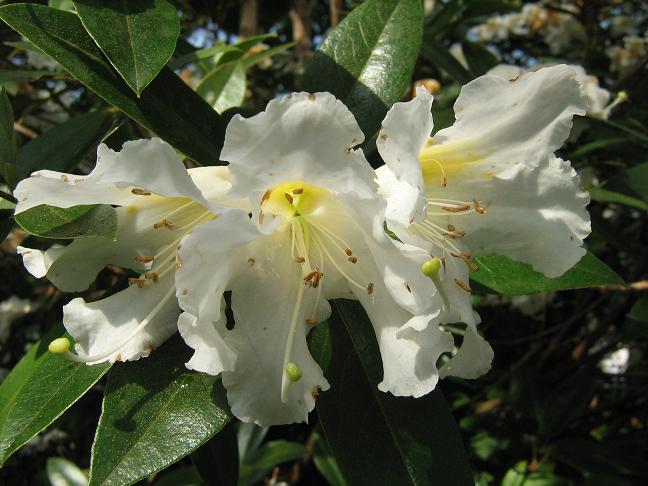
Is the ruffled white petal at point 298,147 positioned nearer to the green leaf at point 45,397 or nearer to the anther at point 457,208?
the anther at point 457,208

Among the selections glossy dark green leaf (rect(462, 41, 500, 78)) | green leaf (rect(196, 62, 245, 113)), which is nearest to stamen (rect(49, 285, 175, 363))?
green leaf (rect(196, 62, 245, 113))

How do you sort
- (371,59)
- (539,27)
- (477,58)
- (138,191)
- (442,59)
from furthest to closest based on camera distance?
(539,27), (477,58), (442,59), (371,59), (138,191)

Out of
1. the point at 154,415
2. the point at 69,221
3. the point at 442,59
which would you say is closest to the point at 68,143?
the point at 69,221

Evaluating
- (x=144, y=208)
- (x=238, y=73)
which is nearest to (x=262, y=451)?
(x=238, y=73)

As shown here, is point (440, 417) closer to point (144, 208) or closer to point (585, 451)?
point (144, 208)

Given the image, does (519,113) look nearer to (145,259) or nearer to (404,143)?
(404,143)

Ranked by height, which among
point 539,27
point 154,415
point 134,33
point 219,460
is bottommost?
point 539,27

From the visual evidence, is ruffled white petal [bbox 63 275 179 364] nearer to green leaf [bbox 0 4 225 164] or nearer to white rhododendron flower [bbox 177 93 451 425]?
white rhododendron flower [bbox 177 93 451 425]
